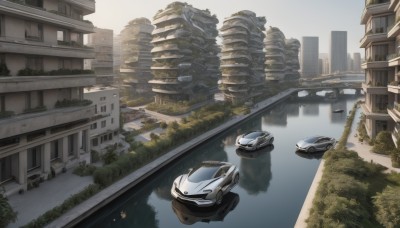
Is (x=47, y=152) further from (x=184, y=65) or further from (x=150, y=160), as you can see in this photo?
(x=184, y=65)

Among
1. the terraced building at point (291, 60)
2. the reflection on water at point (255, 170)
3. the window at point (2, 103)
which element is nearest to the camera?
the window at point (2, 103)

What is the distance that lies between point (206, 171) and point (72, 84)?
48.1ft

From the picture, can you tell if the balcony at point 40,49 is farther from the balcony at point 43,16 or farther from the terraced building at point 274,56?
the terraced building at point 274,56

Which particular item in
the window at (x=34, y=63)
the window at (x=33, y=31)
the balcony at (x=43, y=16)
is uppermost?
the balcony at (x=43, y=16)

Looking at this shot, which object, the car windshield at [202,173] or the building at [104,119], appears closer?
the car windshield at [202,173]

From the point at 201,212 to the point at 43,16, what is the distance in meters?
19.0

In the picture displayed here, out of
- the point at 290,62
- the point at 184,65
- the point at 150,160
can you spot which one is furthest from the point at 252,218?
the point at 290,62

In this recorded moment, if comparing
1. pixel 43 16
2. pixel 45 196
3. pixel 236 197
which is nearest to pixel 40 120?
pixel 45 196

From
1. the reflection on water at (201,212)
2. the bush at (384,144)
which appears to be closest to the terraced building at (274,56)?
the bush at (384,144)

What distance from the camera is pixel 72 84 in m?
28.8

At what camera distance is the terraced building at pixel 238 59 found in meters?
88.7

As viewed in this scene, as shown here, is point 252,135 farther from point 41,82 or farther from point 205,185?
point 41,82

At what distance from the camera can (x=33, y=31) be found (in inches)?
1015

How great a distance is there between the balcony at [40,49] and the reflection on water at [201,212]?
1524 centimetres
